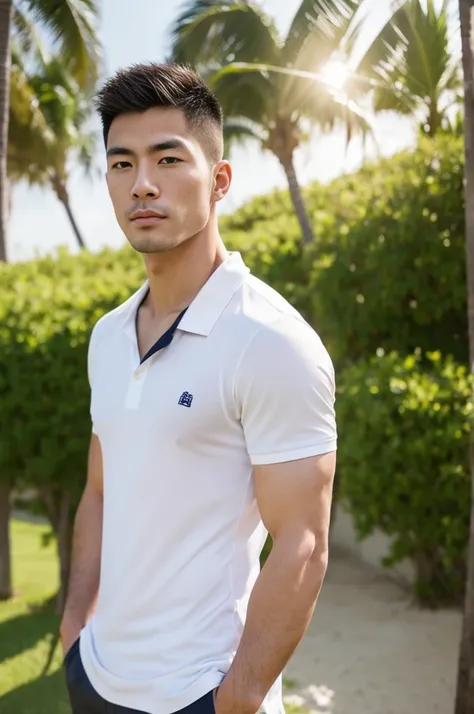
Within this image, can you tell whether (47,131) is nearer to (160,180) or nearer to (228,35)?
(228,35)

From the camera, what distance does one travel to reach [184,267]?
2154 mm

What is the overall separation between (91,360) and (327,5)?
28.5 feet

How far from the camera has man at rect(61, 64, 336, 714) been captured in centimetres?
186

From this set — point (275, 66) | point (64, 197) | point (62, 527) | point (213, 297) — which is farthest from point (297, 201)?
point (64, 197)

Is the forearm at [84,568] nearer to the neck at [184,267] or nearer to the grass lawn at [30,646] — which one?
the neck at [184,267]

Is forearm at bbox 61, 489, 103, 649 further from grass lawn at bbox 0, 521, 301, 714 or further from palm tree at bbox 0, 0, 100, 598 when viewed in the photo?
palm tree at bbox 0, 0, 100, 598

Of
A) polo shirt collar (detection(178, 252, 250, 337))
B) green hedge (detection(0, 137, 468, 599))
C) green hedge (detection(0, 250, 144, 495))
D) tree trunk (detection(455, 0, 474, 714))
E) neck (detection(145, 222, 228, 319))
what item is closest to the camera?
polo shirt collar (detection(178, 252, 250, 337))

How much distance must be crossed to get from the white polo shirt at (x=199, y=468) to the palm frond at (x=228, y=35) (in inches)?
429

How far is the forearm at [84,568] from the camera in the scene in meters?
2.42

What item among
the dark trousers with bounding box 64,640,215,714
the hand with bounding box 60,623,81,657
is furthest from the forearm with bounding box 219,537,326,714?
the hand with bounding box 60,623,81,657

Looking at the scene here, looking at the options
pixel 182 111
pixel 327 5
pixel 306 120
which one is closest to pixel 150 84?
pixel 182 111

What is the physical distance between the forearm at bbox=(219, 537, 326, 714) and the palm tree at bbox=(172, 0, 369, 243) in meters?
8.13

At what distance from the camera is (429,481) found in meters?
6.45

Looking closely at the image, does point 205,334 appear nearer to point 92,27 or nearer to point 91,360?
point 91,360
